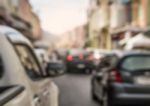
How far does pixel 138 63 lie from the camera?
11.6m

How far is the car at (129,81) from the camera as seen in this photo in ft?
36.5

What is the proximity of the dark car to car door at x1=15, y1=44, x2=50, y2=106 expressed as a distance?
2873 centimetres

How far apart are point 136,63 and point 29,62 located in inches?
242

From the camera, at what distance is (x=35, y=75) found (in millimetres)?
5789

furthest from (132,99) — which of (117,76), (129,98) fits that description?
(117,76)

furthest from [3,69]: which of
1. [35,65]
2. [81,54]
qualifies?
[81,54]

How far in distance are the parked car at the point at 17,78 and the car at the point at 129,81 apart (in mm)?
5596

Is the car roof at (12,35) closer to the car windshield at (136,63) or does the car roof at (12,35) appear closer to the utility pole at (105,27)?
the car windshield at (136,63)

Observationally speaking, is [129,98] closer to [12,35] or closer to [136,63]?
[136,63]

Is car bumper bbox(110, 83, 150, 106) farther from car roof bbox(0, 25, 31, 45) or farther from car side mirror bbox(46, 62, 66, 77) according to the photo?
car roof bbox(0, 25, 31, 45)

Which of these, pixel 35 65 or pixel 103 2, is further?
pixel 103 2

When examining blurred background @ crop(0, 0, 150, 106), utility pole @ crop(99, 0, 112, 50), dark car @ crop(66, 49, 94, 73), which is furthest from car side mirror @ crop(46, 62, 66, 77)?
utility pole @ crop(99, 0, 112, 50)

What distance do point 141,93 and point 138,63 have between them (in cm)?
74

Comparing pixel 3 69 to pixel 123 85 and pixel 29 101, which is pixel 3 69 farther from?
pixel 123 85
